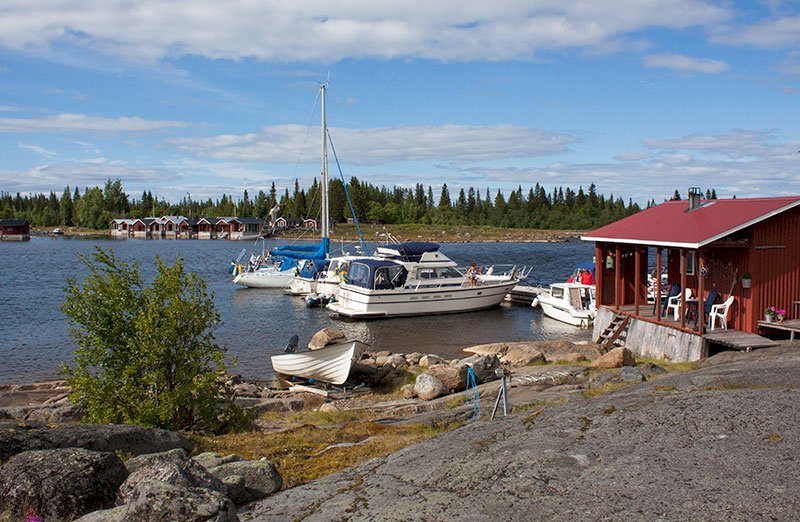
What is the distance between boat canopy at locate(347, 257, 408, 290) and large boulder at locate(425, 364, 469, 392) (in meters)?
19.3

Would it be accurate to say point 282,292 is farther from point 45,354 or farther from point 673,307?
point 673,307

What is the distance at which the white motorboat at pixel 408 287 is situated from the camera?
119 ft

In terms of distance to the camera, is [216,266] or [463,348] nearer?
[463,348]

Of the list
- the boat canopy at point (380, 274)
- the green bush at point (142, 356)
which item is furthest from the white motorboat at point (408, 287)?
the green bush at point (142, 356)

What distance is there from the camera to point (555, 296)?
120 feet

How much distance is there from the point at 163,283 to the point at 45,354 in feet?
56.6

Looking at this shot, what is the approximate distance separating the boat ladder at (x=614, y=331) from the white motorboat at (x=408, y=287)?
48.4ft

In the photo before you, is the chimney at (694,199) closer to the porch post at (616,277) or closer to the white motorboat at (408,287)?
the porch post at (616,277)

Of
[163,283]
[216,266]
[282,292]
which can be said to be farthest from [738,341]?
[216,266]

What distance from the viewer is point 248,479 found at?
802 cm

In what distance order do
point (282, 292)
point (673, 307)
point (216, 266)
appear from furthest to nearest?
1. point (216, 266)
2. point (282, 292)
3. point (673, 307)

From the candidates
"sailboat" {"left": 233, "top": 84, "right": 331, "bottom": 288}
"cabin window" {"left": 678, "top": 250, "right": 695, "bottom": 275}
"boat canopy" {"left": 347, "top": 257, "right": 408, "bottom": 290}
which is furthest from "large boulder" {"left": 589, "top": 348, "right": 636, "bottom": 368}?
"sailboat" {"left": 233, "top": 84, "right": 331, "bottom": 288}

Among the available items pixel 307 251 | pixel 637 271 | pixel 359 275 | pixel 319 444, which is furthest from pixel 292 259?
pixel 319 444

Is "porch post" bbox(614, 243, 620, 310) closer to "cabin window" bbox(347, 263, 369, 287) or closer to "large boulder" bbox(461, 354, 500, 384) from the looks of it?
"large boulder" bbox(461, 354, 500, 384)
